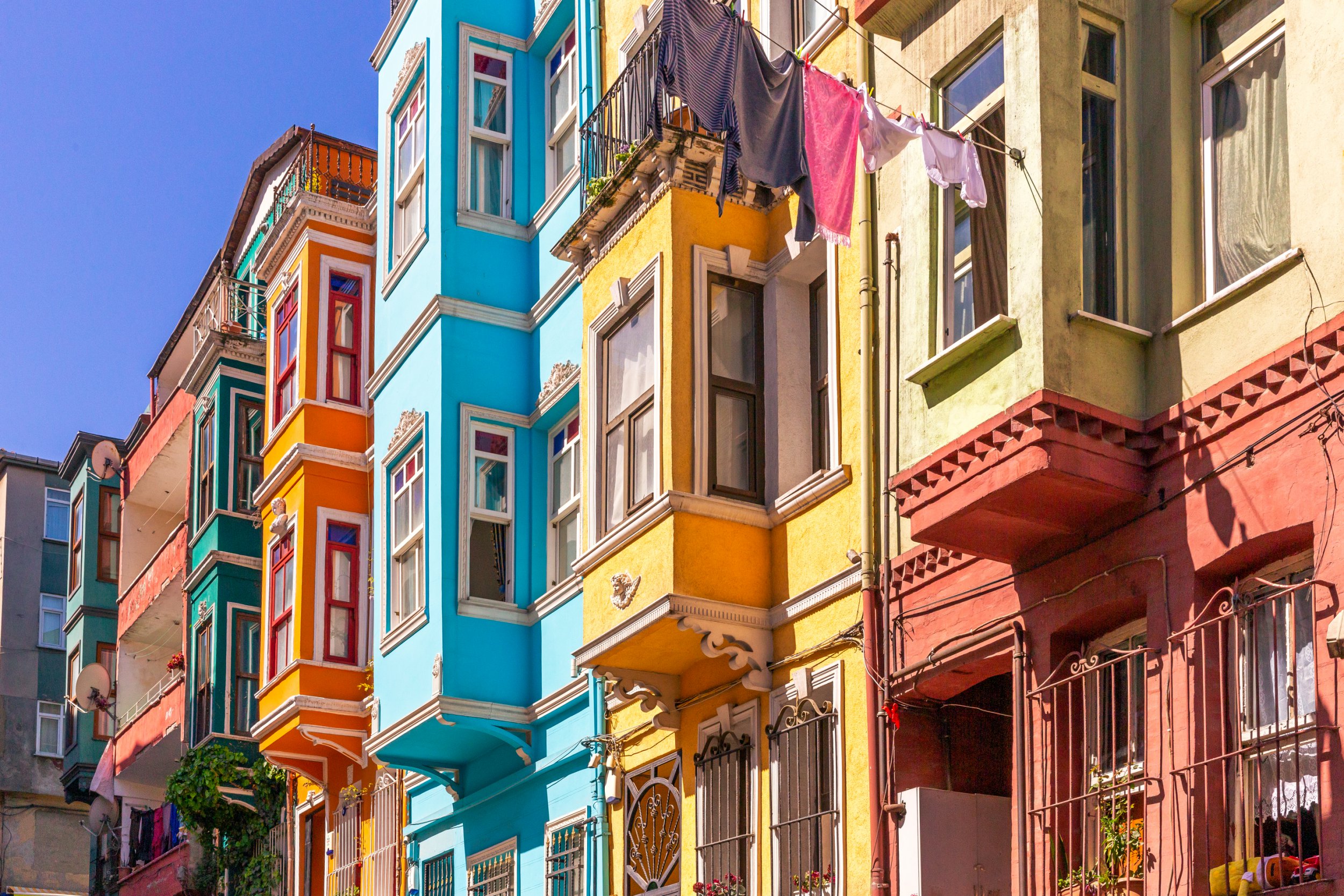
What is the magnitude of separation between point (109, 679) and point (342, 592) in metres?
16.0

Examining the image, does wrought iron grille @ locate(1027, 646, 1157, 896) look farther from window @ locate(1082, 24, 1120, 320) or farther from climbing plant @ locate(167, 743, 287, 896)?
climbing plant @ locate(167, 743, 287, 896)

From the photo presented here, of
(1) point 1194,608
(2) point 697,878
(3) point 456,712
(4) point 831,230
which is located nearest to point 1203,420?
(1) point 1194,608

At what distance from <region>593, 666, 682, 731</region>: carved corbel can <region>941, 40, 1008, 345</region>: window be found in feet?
15.3

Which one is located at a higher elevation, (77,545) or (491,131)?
(491,131)

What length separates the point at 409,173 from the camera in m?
22.4

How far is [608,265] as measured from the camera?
16.8 metres

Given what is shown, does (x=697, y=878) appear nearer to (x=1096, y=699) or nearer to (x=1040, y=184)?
(x=1096, y=699)

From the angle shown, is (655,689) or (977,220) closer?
(977,220)

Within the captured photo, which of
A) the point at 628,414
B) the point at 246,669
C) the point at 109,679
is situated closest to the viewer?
the point at 628,414

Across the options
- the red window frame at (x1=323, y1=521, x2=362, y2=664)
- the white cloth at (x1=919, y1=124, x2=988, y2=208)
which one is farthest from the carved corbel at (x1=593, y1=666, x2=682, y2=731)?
the red window frame at (x1=323, y1=521, x2=362, y2=664)

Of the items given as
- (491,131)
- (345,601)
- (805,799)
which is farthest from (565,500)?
(805,799)

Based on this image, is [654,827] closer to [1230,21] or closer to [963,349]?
[963,349]

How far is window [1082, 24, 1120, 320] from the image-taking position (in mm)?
11766

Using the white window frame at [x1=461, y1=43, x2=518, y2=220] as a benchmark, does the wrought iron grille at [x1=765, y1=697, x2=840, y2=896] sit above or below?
below
